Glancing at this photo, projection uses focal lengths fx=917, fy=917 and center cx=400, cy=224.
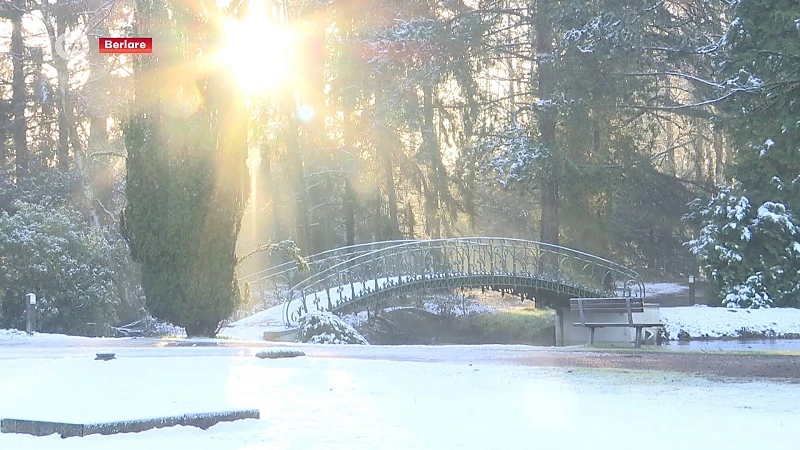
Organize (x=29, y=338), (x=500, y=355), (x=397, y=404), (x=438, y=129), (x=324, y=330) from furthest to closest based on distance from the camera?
(x=438, y=129) < (x=324, y=330) < (x=29, y=338) < (x=500, y=355) < (x=397, y=404)

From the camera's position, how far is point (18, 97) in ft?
109

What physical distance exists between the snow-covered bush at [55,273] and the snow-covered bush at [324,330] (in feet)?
24.5

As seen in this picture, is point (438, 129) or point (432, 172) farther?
point (432, 172)

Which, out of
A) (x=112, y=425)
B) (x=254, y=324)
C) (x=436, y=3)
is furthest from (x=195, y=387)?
(x=436, y=3)

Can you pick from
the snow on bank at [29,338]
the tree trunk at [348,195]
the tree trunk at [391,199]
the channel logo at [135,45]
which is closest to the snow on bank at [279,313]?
the snow on bank at [29,338]

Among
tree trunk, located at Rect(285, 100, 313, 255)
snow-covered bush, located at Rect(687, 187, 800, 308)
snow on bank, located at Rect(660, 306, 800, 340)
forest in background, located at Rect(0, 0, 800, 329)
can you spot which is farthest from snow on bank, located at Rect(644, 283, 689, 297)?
tree trunk, located at Rect(285, 100, 313, 255)

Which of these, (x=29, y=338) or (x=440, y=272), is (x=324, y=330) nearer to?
(x=29, y=338)

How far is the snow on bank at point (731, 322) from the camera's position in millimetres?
21797

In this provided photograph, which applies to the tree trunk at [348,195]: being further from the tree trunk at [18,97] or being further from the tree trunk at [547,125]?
the tree trunk at [18,97]

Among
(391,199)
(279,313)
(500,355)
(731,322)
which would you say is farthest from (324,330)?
(391,199)

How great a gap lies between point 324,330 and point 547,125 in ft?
46.2

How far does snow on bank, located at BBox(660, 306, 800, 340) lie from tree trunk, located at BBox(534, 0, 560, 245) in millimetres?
6112

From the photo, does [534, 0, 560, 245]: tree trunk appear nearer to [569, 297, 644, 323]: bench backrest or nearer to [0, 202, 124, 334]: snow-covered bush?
[569, 297, 644, 323]: bench backrest

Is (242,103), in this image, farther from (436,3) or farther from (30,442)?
(436,3)
